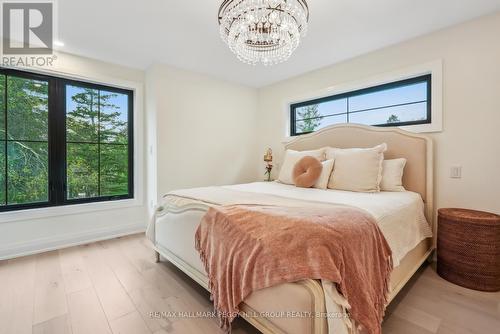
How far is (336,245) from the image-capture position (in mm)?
1040

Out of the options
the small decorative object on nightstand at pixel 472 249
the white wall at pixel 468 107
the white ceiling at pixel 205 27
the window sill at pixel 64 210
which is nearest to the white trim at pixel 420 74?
the white wall at pixel 468 107

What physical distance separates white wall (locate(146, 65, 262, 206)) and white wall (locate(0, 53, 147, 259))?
0.25 metres

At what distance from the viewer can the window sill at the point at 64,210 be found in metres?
2.48

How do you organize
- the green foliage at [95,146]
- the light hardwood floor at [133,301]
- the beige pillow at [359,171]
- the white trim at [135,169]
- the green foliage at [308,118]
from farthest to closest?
1. the green foliage at [308,118]
2. the green foliage at [95,146]
3. the white trim at [135,169]
4. the beige pillow at [359,171]
5. the light hardwood floor at [133,301]

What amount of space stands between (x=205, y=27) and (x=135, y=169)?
2.18m

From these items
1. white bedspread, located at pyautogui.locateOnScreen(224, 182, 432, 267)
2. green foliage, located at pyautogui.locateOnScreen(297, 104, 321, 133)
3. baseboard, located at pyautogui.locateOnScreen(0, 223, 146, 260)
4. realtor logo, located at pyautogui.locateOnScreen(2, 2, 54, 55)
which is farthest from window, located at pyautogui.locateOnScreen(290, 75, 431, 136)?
realtor logo, located at pyautogui.locateOnScreen(2, 2, 54, 55)

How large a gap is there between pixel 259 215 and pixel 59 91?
305 cm

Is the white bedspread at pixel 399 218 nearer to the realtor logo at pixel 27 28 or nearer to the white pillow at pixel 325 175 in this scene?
the white pillow at pixel 325 175

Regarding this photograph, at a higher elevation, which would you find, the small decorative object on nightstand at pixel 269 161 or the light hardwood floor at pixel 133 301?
the small decorative object on nightstand at pixel 269 161

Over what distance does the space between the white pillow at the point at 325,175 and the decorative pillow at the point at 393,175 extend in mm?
515

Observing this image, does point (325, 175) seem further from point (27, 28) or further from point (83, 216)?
point (27, 28)

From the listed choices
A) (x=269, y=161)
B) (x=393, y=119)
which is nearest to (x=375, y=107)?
(x=393, y=119)

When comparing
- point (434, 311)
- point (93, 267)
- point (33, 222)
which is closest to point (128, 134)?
point (33, 222)

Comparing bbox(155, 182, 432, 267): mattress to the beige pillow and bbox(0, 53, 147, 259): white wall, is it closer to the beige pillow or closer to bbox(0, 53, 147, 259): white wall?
the beige pillow
